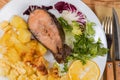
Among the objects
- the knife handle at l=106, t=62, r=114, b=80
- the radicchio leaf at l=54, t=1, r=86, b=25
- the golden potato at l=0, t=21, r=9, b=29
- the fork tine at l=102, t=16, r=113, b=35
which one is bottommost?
the knife handle at l=106, t=62, r=114, b=80

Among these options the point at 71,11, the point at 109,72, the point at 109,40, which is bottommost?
the point at 109,72

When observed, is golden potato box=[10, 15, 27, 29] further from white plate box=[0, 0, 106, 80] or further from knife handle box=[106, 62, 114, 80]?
knife handle box=[106, 62, 114, 80]

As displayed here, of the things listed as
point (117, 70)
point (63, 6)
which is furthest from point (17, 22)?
point (117, 70)

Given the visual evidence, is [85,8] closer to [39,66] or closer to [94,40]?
[94,40]

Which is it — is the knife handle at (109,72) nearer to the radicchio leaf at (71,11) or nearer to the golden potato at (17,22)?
the radicchio leaf at (71,11)

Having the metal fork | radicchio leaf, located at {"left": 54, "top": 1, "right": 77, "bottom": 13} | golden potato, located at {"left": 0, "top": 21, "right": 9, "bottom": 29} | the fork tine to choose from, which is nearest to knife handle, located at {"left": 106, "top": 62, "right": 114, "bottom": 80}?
the metal fork

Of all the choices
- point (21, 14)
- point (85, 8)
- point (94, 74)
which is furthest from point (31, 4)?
point (94, 74)

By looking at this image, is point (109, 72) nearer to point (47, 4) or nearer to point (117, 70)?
point (117, 70)

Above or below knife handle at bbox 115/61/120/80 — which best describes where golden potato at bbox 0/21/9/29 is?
above
